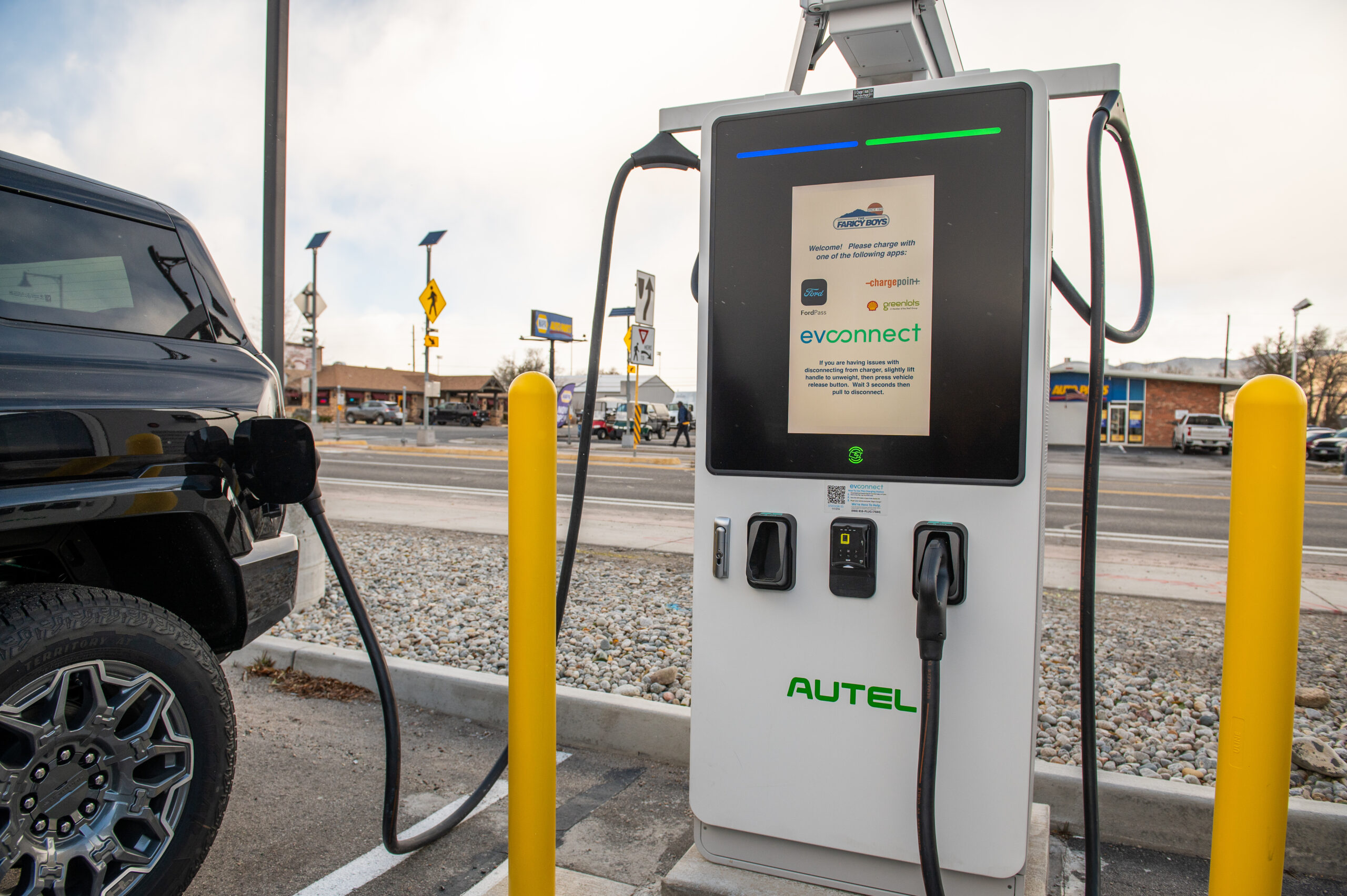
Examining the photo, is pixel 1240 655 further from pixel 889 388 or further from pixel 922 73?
pixel 922 73

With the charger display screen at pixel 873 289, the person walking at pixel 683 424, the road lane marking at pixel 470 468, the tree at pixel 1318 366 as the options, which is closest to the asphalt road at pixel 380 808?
the charger display screen at pixel 873 289

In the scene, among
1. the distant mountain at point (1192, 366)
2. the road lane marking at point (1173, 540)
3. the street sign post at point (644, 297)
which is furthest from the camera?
the distant mountain at point (1192, 366)

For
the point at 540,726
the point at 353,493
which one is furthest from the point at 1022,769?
the point at 353,493

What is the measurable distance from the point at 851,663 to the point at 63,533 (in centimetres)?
207

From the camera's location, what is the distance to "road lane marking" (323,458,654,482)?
15.4 meters

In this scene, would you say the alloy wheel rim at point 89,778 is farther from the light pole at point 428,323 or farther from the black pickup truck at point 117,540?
the light pole at point 428,323

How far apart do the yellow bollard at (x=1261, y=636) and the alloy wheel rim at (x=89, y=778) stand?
2301 mm

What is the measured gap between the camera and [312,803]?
283 cm

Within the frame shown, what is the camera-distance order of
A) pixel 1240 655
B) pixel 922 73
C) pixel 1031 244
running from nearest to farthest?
pixel 1240 655, pixel 1031 244, pixel 922 73

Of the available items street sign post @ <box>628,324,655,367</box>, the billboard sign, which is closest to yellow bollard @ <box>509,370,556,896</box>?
street sign post @ <box>628,324,655,367</box>

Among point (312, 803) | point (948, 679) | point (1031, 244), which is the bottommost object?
point (312, 803)

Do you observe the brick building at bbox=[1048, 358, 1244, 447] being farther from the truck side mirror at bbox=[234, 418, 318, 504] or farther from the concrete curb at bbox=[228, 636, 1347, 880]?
the truck side mirror at bbox=[234, 418, 318, 504]

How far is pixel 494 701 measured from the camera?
3.57 metres

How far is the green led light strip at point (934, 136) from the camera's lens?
5.93 feet
